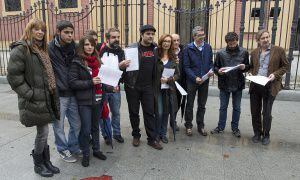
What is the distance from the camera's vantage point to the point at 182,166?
402cm

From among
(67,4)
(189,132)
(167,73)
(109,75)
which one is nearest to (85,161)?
(109,75)

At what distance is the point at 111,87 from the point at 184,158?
147 centimetres

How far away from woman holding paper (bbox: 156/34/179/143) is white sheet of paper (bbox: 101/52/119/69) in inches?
26.6

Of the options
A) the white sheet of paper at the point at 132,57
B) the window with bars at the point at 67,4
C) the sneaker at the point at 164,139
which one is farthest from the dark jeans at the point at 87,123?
the window with bars at the point at 67,4

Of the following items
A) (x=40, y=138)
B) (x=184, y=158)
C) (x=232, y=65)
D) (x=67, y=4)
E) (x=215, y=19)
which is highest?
(x=67, y=4)

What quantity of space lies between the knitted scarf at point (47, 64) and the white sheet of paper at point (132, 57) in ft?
3.67

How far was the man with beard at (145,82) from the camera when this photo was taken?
4289 mm

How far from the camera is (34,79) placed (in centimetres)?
334

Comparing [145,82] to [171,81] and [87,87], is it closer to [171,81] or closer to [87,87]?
[171,81]

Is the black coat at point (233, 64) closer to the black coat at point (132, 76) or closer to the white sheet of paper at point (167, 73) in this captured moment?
the white sheet of paper at point (167, 73)

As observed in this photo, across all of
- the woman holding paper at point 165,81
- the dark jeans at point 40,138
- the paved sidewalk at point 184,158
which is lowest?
the paved sidewalk at point 184,158

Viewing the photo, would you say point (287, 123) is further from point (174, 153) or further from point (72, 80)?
point (72, 80)

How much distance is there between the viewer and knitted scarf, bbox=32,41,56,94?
3361mm

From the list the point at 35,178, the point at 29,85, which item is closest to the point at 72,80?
the point at 29,85
